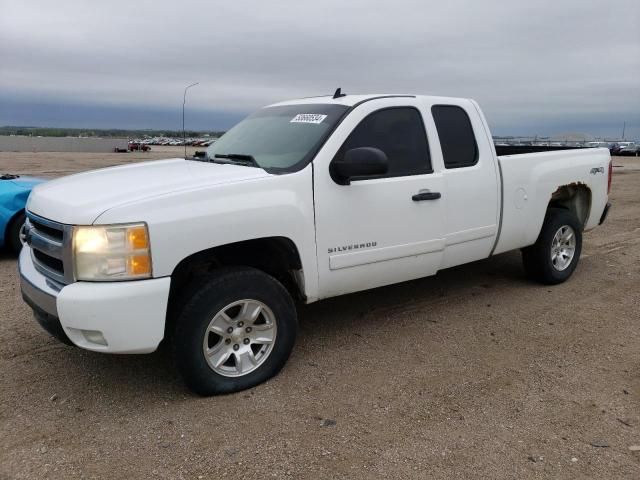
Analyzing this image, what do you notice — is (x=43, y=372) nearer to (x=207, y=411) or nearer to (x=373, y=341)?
(x=207, y=411)

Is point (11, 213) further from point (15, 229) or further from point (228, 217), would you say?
point (228, 217)

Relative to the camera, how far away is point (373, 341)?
441 cm

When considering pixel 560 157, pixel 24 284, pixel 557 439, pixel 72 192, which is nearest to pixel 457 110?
pixel 560 157

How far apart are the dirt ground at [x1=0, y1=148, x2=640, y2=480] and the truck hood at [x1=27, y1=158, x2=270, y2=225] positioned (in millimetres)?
1181

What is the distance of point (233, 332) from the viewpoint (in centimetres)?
353

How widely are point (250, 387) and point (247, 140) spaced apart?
2.00 meters

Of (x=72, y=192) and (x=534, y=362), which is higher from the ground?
(x=72, y=192)

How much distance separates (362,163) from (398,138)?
83 centimetres

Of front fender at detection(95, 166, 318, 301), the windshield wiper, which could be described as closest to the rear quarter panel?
front fender at detection(95, 166, 318, 301)

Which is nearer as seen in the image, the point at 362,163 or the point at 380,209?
the point at 362,163

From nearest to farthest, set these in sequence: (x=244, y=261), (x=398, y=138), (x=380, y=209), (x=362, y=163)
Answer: (x=362, y=163), (x=244, y=261), (x=380, y=209), (x=398, y=138)

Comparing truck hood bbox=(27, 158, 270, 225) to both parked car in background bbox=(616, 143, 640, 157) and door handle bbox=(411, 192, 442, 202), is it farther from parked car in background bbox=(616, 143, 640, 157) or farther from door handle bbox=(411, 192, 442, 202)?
parked car in background bbox=(616, 143, 640, 157)

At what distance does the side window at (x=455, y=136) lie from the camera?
4659 mm

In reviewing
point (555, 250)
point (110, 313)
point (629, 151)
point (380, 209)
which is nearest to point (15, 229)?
point (110, 313)
